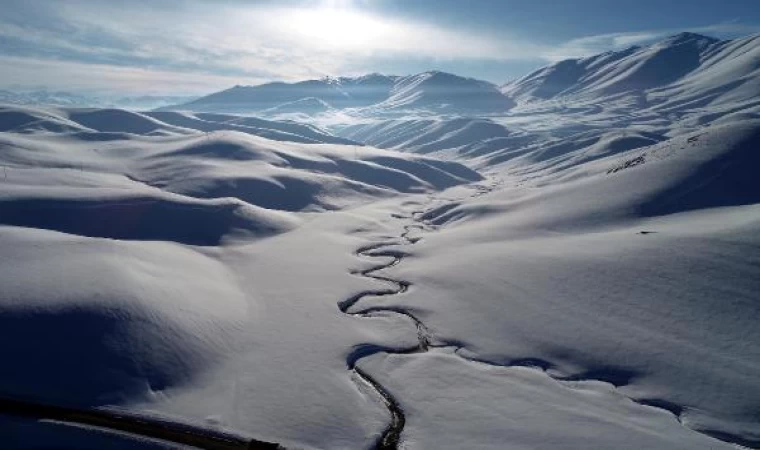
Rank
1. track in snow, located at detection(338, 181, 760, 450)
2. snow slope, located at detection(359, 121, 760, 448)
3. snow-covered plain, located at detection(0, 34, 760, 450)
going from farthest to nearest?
1. snow slope, located at detection(359, 121, 760, 448)
2. snow-covered plain, located at detection(0, 34, 760, 450)
3. track in snow, located at detection(338, 181, 760, 450)

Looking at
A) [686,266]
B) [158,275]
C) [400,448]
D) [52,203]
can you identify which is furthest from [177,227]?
[686,266]

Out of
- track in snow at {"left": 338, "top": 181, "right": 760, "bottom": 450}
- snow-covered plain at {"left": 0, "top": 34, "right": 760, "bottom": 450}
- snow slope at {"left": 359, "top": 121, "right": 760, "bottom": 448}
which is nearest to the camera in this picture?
track in snow at {"left": 338, "top": 181, "right": 760, "bottom": 450}

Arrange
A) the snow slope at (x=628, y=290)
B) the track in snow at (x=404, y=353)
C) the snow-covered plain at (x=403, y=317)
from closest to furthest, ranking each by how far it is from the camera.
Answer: the track in snow at (x=404, y=353)
the snow-covered plain at (x=403, y=317)
the snow slope at (x=628, y=290)

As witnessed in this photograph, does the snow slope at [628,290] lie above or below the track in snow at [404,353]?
above

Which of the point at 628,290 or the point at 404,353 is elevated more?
the point at 628,290

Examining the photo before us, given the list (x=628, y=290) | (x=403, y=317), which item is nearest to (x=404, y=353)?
(x=403, y=317)

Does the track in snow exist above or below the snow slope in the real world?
below

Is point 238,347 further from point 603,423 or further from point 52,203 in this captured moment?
point 52,203

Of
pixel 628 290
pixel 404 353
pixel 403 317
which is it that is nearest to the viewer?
pixel 404 353

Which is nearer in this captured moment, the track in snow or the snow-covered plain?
the track in snow

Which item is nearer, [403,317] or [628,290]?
[403,317]

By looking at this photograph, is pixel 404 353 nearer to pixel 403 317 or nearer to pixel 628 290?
pixel 403 317

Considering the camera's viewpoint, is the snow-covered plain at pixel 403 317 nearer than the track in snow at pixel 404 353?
No
